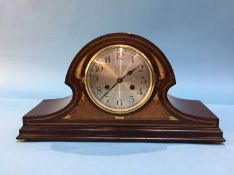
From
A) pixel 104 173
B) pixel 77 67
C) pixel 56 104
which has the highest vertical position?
pixel 77 67

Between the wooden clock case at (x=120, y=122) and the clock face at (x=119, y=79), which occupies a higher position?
the clock face at (x=119, y=79)

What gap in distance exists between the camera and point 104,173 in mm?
1754

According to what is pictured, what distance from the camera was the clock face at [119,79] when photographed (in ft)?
6.89

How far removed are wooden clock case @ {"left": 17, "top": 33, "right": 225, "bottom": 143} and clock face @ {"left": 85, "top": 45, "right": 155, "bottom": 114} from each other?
0.10ft

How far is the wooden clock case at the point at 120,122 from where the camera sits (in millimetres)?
2127

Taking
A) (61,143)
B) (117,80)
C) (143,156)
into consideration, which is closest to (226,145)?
(143,156)

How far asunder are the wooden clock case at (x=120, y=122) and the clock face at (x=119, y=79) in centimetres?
3

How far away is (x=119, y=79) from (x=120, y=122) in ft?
0.71

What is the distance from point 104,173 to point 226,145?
0.69m

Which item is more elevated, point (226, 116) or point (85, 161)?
point (226, 116)

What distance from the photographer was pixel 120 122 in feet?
7.07

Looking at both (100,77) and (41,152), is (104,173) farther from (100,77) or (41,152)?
(100,77)

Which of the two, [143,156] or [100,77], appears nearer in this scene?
[143,156]

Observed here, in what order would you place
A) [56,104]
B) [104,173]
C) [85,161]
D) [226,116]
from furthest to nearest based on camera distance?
[226,116] → [56,104] → [85,161] → [104,173]
